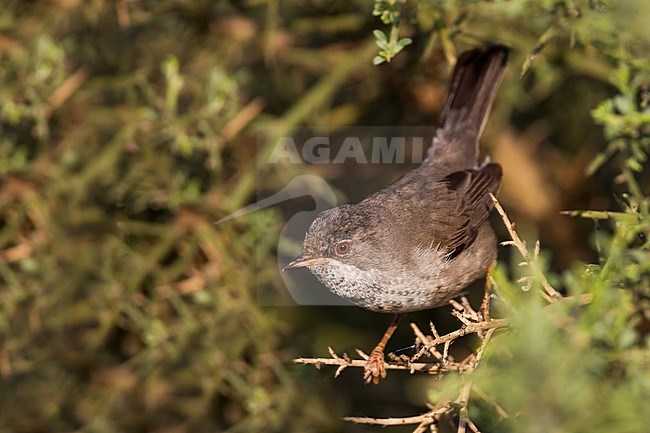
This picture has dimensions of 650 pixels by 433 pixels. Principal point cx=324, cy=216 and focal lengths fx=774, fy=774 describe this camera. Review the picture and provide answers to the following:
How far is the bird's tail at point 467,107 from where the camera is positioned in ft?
11.9

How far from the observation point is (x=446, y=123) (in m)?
3.82

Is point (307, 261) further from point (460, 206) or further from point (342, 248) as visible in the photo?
point (460, 206)

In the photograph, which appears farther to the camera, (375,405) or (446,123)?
(375,405)

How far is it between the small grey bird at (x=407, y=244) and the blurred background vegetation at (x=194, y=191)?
2.97 feet

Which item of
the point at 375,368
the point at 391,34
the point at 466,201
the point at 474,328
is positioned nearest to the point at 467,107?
the point at 466,201

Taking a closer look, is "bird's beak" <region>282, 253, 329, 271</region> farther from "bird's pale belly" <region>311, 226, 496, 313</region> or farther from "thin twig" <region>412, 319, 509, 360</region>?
"thin twig" <region>412, 319, 509, 360</region>

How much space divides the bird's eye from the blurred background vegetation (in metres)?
1.19

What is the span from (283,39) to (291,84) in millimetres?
309

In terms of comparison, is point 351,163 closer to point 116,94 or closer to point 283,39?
point 283,39

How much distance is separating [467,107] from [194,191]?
1617 millimetres

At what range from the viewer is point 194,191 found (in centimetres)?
441

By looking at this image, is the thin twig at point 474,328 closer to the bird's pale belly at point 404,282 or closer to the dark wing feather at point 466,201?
the bird's pale belly at point 404,282

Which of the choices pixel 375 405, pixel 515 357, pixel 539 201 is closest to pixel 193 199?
pixel 375 405

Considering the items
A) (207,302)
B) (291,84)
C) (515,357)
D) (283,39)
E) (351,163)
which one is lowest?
(207,302)
